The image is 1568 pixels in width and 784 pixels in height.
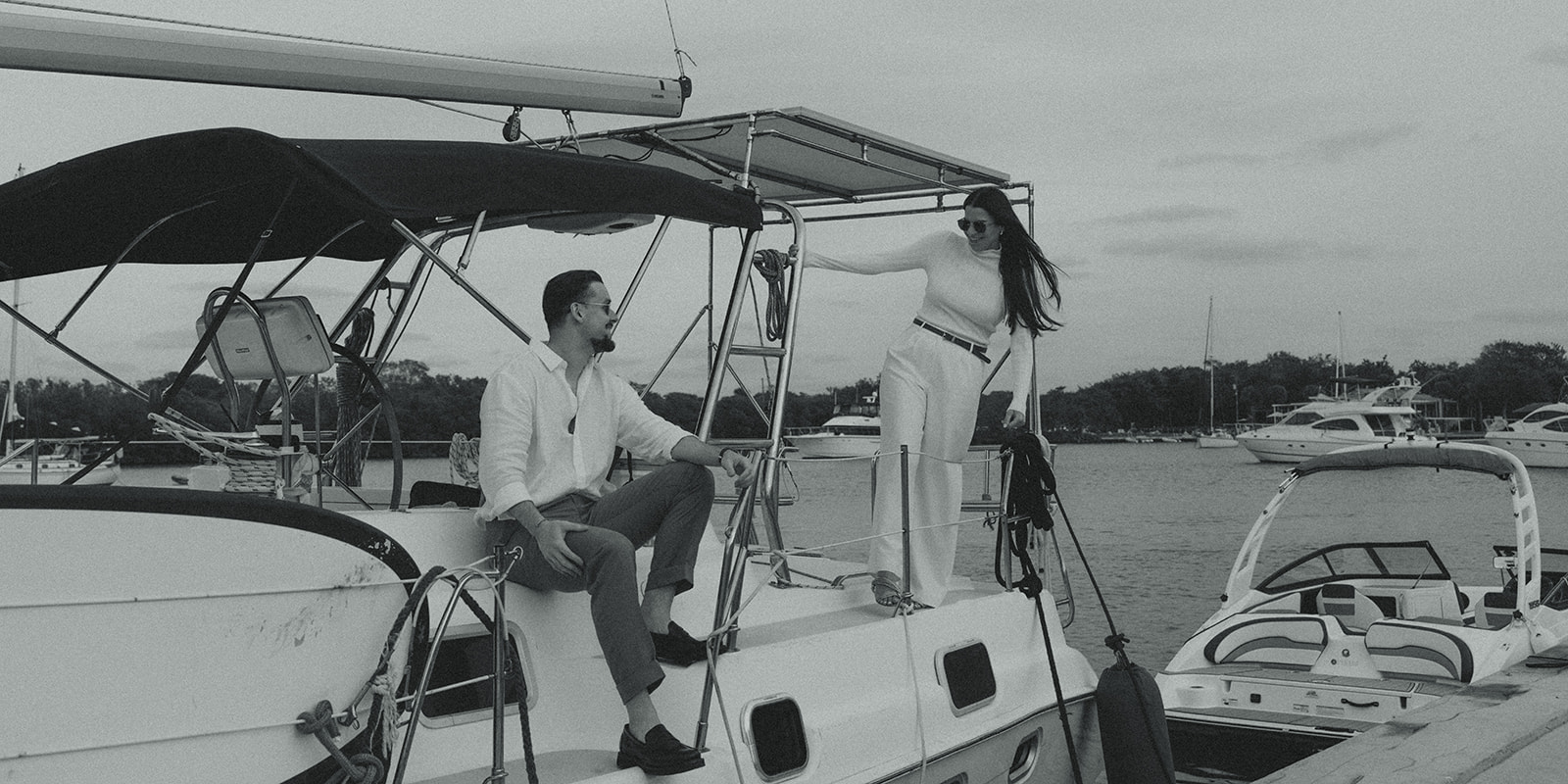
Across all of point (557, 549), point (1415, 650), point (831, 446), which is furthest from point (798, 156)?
point (1415, 650)

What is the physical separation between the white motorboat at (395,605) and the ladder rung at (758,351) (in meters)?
0.02

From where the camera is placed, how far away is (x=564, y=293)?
4.62m

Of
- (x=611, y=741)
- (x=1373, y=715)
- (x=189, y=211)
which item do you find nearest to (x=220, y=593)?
(x=611, y=741)

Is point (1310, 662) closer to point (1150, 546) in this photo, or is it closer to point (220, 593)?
point (220, 593)

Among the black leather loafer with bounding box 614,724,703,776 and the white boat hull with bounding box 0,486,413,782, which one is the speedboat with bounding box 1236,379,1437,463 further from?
the white boat hull with bounding box 0,486,413,782

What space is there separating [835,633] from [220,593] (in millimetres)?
2665

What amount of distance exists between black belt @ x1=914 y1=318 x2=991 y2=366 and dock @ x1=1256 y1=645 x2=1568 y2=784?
2.36m

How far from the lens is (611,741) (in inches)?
182

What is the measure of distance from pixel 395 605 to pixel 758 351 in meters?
2.09

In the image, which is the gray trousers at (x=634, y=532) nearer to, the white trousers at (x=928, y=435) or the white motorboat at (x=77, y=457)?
the white motorboat at (x=77, y=457)

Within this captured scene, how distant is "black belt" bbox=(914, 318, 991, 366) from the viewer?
648 cm

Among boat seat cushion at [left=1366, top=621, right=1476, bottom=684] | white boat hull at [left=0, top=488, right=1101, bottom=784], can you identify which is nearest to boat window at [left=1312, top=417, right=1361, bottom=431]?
boat seat cushion at [left=1366, top=621, right=1476, bottom=684]

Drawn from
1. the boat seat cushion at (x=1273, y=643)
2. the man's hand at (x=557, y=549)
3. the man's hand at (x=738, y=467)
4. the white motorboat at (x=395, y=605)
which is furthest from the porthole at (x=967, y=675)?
the boat seat cushion at (x=1273, y=643)

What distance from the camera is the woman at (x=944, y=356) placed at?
6406mm
